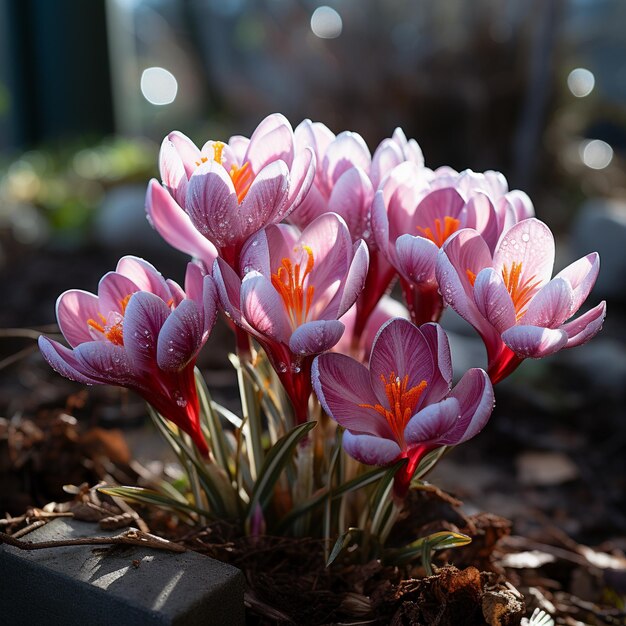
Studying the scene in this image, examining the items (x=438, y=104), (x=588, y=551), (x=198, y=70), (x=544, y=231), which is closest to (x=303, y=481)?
(x=544, y=231)

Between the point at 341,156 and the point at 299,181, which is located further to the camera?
the point at 341,156

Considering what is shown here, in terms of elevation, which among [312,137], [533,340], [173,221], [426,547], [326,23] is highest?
[326,23]

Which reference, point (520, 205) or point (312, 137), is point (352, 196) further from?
point (520, 205)

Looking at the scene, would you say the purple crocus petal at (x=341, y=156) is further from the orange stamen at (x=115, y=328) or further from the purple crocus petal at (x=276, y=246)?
the orange stamen at (x=115, y=328)

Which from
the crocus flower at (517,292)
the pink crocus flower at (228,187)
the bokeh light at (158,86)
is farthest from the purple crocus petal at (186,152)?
the bokeh light at (158,86)

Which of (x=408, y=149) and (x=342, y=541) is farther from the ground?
(x=408, y=149)


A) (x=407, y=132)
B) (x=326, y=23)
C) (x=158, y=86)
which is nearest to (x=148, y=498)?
(x=407, y=132)
